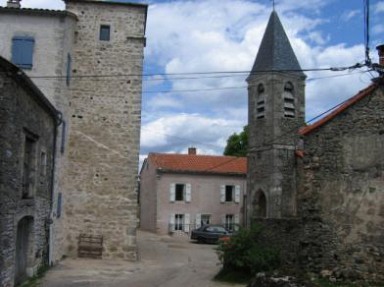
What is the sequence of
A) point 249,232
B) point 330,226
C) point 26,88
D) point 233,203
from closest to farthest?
1. point 26,88
2. point 330,226
3. point 249,232
4. point 233,203

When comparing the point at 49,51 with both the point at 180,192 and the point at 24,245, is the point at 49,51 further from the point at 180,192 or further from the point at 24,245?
the point at 180,192

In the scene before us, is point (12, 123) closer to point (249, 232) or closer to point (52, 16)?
point (249, 232)

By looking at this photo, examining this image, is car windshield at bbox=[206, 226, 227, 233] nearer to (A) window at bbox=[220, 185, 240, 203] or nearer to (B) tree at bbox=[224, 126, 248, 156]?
(A) window at bbox=[220, 185, 240, 203]

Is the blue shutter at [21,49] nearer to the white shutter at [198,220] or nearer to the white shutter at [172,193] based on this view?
the white shutter at [172,193]

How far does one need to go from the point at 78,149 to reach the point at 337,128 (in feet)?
34.3

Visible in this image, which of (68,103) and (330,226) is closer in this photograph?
(330,226)

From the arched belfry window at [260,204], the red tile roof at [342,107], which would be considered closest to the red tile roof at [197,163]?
the arched belfry window at [260,204]

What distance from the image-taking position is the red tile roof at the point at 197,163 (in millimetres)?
35094

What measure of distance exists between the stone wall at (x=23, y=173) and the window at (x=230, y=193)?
2012 cm

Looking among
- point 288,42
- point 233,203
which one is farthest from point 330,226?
point 233,203

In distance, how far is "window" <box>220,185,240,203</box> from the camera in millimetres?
35428

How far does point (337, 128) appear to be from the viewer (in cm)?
1319

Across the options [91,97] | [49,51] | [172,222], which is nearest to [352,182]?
[91,97]

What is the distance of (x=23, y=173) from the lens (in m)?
12.9
